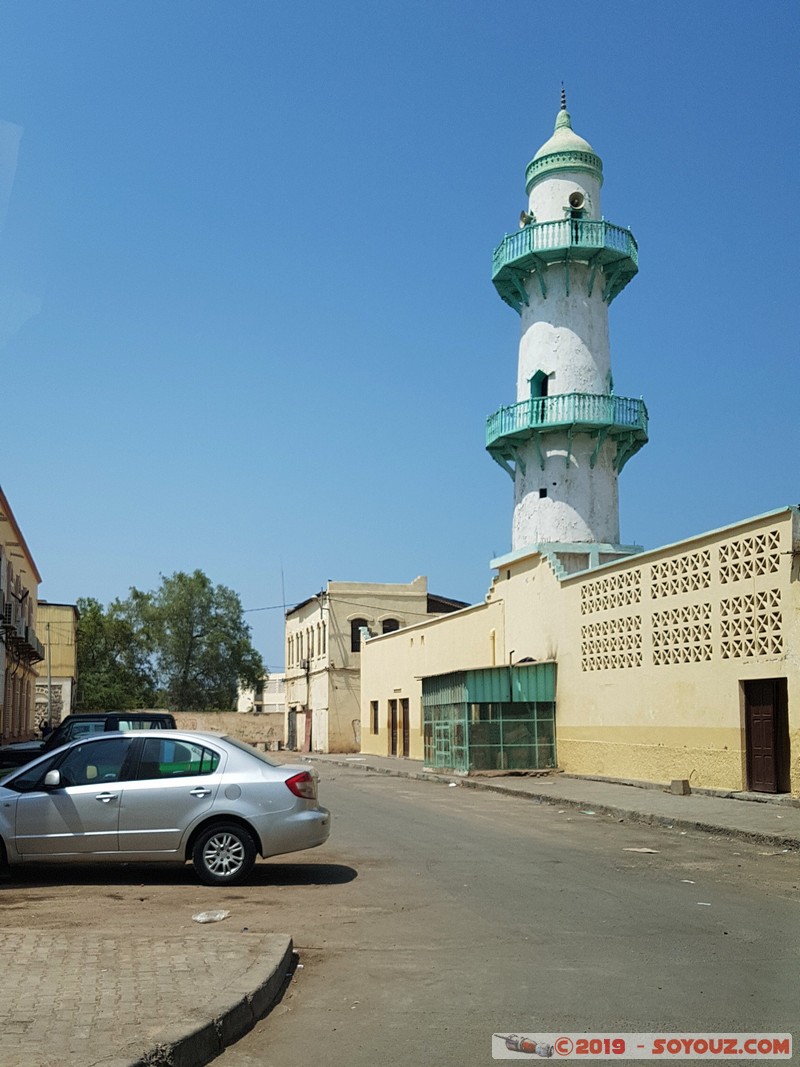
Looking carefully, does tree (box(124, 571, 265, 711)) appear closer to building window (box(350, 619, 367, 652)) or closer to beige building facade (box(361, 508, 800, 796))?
building window (box(350, 619, 367, 652))

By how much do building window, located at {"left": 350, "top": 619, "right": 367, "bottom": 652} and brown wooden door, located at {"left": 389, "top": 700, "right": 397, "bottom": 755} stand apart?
9340 millimetres

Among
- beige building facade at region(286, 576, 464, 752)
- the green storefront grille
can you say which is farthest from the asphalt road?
beige building facade at region(286, 576, 464, 752)

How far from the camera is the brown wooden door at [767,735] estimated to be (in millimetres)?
20734

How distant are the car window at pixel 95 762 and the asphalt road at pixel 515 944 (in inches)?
79.3

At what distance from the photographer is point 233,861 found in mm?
10820

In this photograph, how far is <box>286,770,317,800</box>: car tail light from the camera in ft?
36.3

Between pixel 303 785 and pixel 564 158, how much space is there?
104 ft

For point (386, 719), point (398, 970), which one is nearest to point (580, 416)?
point (386, 719)

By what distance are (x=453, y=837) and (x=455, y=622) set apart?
1071 inches

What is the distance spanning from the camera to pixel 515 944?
8.19 metres

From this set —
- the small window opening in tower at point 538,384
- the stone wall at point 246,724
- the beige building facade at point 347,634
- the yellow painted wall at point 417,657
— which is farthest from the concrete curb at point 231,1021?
the stone wall at point 246,724

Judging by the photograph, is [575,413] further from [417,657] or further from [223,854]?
[223,854]

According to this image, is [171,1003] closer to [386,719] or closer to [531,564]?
[531,564]

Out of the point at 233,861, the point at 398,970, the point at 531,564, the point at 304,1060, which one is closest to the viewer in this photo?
the point at 304,1060
